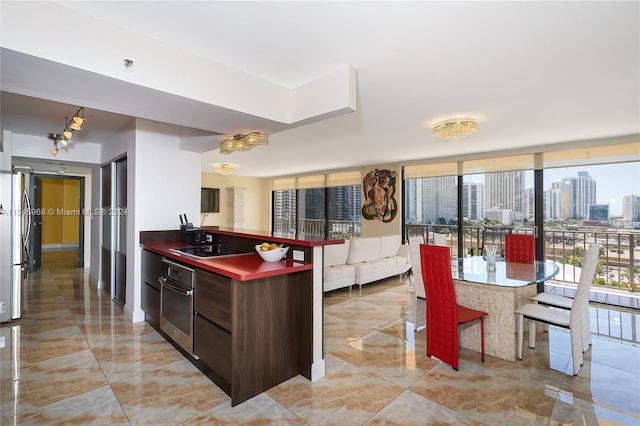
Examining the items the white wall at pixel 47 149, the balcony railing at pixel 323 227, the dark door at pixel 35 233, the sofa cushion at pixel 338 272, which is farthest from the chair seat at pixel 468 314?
the dark door at pixel 35 233

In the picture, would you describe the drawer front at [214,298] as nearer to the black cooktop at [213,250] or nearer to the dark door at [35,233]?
the black cooktop at [213,250]

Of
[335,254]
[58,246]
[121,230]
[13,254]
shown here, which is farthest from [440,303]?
[58,246]

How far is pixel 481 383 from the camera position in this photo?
2434 mm

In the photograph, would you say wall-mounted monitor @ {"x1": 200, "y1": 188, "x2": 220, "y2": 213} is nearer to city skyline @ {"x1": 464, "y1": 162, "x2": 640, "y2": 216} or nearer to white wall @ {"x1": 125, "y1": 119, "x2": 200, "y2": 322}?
white wall @ {"x1": 125, "y1": 119, "x2": 200, "y2": 322}

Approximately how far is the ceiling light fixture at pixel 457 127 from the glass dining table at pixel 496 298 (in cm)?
155

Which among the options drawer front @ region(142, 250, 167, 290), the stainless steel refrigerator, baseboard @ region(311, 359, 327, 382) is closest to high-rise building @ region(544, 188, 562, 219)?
baseboard @ region(311, 359, 327, 382)

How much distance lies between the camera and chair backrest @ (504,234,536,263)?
12.8 feet

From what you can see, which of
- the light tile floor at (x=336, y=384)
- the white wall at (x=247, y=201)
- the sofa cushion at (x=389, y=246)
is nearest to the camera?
the light tile floor at (x=336, y=384)

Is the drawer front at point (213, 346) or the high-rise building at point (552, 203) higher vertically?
the high-rise building at point (552, 203)

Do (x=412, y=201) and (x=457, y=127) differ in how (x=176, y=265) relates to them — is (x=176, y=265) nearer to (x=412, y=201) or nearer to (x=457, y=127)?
(x=457, y=127)

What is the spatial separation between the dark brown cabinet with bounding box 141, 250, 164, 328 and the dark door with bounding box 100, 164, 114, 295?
140 cm

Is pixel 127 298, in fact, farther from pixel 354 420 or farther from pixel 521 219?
Answer: pixel 521 219

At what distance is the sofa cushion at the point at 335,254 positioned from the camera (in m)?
4.91

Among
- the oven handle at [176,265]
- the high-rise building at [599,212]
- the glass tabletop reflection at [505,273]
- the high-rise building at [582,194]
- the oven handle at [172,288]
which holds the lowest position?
the oven handle at [172,288]
